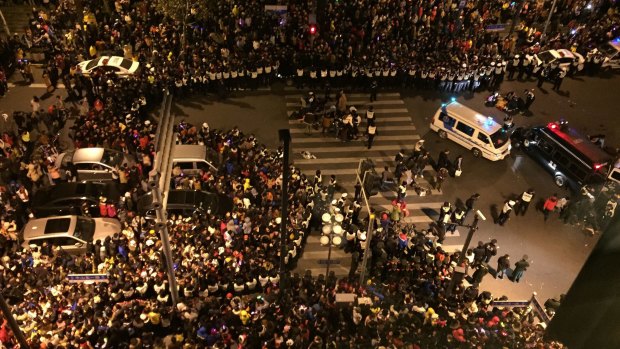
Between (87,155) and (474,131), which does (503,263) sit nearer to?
(474,131)

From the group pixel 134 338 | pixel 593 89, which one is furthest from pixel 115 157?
pixel 593 89

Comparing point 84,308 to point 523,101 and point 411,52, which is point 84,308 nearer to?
point 411,52

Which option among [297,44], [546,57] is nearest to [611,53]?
[546,57]

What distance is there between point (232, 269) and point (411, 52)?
14408 mm

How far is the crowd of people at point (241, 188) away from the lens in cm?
1516

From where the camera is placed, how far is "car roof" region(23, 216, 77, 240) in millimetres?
17172

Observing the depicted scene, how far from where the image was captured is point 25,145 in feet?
70.9

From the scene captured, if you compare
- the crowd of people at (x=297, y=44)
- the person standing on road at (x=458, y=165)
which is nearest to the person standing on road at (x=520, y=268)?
the person standing on road at (x=458, y=165)

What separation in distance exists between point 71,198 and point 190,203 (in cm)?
405

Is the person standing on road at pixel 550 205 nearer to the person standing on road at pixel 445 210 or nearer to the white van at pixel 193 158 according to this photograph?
the person standing on road at pixel 445 210

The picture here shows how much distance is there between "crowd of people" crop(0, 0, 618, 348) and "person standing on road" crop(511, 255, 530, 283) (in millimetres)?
400

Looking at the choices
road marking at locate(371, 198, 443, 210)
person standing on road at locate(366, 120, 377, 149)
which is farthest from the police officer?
road marking at locate(371, 198, 443, 210)

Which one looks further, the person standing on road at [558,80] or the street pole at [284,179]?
the person standing on road at [558,80]

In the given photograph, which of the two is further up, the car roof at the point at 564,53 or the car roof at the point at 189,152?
the car roof at the point at 564,53
